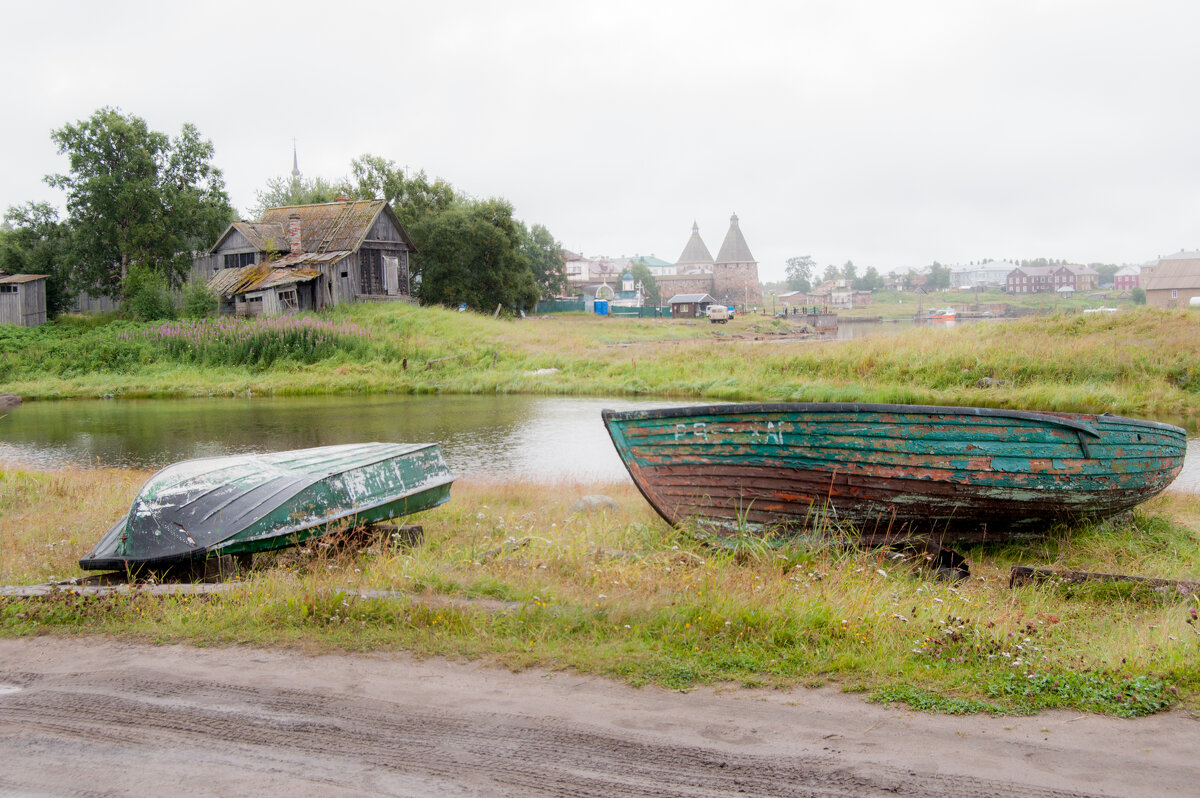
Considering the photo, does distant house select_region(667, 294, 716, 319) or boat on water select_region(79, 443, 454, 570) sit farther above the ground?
distant house select_region(667, 294, 716, 319)

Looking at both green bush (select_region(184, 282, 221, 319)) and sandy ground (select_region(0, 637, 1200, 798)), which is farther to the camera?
green bush (select_region(184, 282, 221, 319))

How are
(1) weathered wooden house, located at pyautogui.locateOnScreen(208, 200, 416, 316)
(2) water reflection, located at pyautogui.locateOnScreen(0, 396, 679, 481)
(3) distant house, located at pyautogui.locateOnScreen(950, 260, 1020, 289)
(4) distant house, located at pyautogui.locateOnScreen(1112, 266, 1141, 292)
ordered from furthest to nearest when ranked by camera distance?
1. (3) distant house, located at pyautogui.locateOnScreen(950, 260, 1020, 289)
2. (4) distant house, located at pyautogui.locateOnScreen(1112, 266, 1141, 292)
3. (1) weathered wooden house, located at pyautogui.locateOnScreen(208, 200, 416, 316)
4. (2) water reflection, located at pyautogui.locateOnScreen(0, 396, 679, 481)

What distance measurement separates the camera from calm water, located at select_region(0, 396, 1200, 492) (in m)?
16.2

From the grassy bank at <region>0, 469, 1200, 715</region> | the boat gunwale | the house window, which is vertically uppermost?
the house window

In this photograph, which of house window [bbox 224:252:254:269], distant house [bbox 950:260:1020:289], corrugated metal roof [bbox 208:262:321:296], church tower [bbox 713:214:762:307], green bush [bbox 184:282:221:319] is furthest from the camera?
distant house [bbox 950:260:1020:289]

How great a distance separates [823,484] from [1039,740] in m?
3.86

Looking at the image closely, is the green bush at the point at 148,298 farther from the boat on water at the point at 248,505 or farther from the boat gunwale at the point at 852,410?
the boat gunwale at the point at 852,410

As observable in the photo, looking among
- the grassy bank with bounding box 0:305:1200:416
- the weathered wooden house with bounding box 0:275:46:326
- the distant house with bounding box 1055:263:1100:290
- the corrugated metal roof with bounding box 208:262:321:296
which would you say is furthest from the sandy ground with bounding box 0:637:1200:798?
the distant house with bounding box 1055:263:1100:290

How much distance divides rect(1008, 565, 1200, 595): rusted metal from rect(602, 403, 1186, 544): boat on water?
982 mm

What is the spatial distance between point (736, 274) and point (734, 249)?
152 inches

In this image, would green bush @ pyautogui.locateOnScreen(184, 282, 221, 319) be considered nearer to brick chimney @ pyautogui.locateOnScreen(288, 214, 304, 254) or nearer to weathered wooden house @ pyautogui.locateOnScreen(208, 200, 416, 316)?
weathered wooden house @ pyautogui.locateOnScreen(208, 200, 416, 316)

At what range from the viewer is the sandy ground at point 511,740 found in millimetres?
3797

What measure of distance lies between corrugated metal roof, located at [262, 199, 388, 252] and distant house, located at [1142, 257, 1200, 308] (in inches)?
2278

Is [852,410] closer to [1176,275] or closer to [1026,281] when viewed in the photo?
[1176,275]
